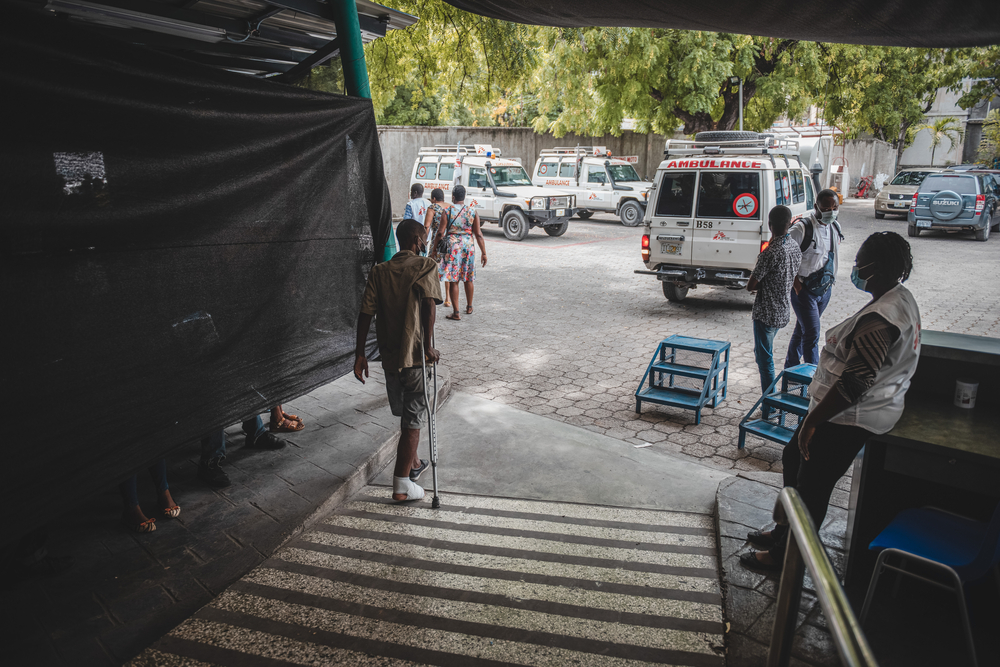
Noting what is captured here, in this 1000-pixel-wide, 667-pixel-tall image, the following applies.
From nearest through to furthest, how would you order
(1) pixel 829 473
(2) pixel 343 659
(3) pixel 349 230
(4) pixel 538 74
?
(2) pixel 343 659, (1) pixel 829 473, (3) pixel 349 230, (4) pixel 538 74

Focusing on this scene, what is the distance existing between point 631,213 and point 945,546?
19.1 metres

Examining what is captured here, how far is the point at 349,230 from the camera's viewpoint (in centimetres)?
484

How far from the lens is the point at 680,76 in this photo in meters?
16.6

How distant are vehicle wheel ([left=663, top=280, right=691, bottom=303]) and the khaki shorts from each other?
7.29 m

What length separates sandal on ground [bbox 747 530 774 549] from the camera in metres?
3.70

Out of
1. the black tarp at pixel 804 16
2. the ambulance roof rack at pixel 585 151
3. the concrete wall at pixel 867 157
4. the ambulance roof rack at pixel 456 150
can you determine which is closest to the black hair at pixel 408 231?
the black tarp at pixel 804 16

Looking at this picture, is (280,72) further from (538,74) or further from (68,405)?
(538,74)

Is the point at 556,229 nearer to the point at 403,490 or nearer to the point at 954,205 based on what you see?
the point at 954,205

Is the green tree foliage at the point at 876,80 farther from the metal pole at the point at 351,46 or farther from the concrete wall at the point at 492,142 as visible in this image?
the metal pole at the point at 351,46

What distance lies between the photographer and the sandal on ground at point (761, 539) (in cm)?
370

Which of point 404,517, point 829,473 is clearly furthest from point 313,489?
point 829,473

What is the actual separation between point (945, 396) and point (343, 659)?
11.5ft

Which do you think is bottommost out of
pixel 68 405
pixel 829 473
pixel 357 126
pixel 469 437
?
pixel 469 437

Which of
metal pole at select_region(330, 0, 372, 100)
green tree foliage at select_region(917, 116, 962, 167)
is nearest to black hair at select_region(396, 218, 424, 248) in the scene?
metal pole at select_region(330, 0, 372, 100)
